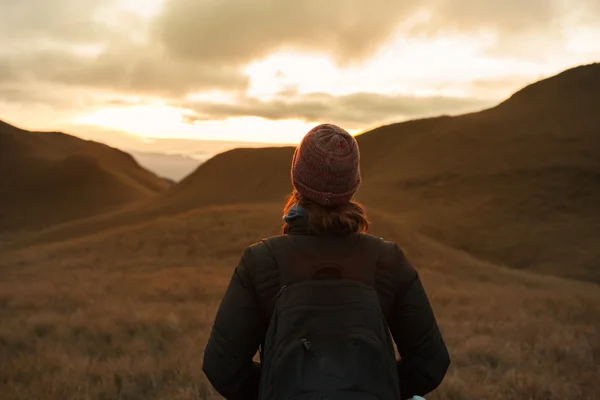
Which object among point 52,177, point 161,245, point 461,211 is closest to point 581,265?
point 461,211

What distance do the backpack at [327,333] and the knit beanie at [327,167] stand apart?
0.82 feet

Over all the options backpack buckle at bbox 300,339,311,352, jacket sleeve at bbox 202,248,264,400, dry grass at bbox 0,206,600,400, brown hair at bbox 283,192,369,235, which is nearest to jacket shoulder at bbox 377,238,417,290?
brown hair at bbox 283,192,369,235

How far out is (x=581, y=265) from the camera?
101ft

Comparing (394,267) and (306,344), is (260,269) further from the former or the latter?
(394,267)

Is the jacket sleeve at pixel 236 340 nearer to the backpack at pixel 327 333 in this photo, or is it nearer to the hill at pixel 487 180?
the backpack at pixel 327 333

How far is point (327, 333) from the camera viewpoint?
2191mm

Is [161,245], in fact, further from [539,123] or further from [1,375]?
[539,123]

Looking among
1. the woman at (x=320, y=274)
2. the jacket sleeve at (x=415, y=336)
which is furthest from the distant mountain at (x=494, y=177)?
the woman at (x=320, y=274)

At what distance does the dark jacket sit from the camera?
7.66 feet

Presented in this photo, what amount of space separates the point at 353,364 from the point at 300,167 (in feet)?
2.87

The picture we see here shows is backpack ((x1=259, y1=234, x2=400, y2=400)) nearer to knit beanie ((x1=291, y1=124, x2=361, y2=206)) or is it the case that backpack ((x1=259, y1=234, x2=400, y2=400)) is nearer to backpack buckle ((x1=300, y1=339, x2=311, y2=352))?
backpack buckle ((x1=300, y1=339, x2=311, y2=352))

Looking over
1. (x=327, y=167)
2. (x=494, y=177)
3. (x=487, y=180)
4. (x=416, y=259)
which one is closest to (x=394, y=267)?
(x=327, y=167)

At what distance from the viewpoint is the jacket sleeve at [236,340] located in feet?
7.76

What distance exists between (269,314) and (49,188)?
96816 mm
